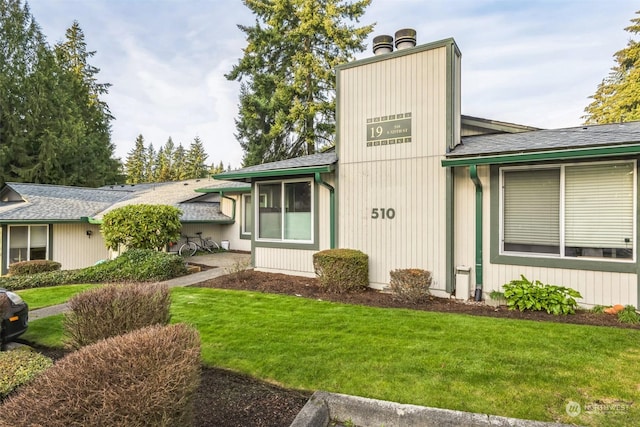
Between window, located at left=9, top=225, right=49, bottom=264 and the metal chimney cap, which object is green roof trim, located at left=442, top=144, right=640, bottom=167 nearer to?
the metal chimney cap

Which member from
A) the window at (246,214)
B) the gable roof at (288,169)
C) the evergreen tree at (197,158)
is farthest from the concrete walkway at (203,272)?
the evergreen tree at (197,158)

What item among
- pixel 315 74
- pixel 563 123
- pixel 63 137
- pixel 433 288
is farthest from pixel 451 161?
pixel 63 137

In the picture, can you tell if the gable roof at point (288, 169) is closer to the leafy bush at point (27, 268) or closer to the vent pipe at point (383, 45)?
the vent pipe at point (383, 45)

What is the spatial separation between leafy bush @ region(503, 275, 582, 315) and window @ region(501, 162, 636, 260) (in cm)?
62

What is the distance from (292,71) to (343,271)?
1727 centimetres

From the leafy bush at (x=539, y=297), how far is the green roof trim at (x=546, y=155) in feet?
7.06

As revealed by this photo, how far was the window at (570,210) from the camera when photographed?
17.2 ft

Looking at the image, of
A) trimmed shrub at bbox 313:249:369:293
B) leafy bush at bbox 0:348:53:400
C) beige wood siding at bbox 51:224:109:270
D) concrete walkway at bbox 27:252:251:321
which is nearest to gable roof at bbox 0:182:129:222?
beige wood siding at bbox 51:224:109:270

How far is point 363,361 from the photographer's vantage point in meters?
3.59

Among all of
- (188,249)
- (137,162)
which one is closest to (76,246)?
(188,249)

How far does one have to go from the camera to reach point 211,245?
1464cm

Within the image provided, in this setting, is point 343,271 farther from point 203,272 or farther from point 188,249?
point 188,249

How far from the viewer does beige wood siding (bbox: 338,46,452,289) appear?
21.7ft

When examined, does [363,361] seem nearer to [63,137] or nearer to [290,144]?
[290,144]
